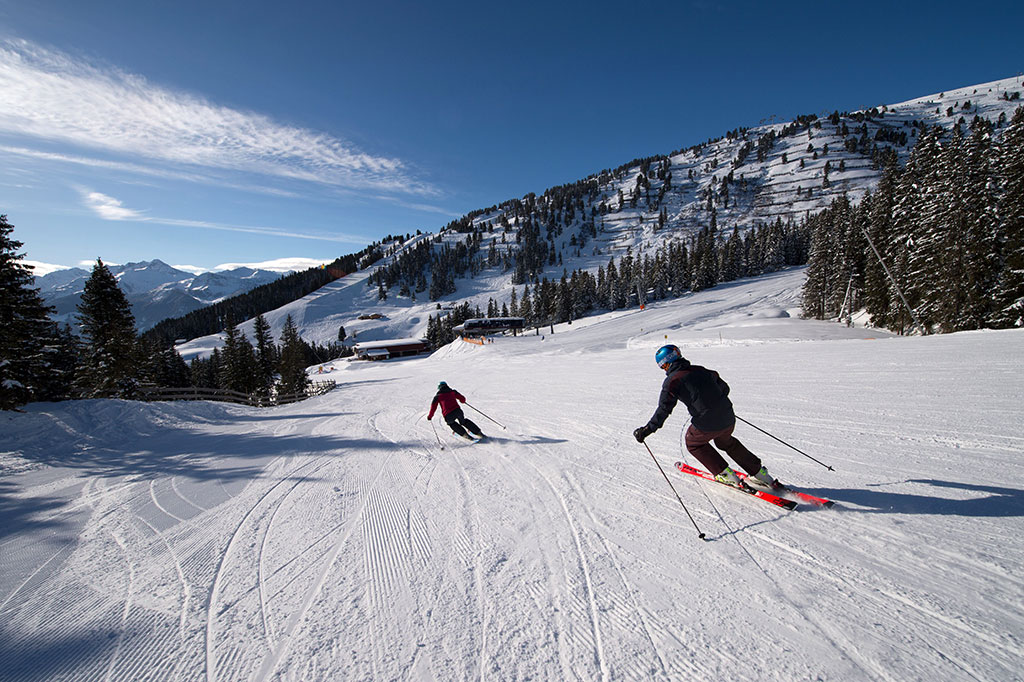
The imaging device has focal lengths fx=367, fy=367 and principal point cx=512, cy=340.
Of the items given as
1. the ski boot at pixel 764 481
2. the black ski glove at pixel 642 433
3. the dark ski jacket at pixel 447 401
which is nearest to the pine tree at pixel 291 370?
the dark ski jacket at pixel 447 401

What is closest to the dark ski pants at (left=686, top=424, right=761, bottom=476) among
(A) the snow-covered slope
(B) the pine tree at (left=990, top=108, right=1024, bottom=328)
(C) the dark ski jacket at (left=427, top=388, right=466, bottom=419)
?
(C) the dark ski jacket at (left=427, top=388, right=466, bottom=419)

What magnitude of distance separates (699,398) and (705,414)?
0.70 ft

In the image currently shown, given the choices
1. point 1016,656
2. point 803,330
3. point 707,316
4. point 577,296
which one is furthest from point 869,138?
point 1016,656

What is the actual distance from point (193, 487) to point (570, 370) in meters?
15.9

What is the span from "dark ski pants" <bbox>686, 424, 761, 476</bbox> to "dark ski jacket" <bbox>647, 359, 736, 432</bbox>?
0.37 feet

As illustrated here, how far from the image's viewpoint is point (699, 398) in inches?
173

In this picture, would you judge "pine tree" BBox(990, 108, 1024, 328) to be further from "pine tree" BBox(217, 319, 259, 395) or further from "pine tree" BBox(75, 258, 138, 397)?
"pine tree" BBox(217, 319, 259, 395)

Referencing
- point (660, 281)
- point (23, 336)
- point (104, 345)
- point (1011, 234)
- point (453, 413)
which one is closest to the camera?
point (453, 413)

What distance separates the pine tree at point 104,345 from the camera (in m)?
21.5

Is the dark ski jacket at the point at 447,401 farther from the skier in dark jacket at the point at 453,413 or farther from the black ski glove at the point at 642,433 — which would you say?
the black ski glove at the point at 642,433

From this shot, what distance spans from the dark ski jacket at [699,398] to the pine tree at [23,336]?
17416mm

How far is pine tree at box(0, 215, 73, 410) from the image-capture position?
11.8 meters

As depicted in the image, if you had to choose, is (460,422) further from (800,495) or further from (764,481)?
(800,495)

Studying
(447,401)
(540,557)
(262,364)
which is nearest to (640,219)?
(262,364)
